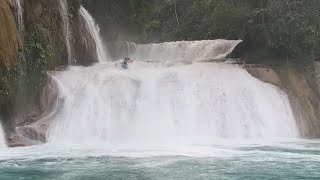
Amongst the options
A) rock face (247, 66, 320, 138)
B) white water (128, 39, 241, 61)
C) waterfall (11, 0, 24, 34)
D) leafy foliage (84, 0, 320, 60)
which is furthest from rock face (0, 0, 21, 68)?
white water (128, 39, 241, 61)

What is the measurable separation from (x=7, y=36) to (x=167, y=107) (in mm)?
6560

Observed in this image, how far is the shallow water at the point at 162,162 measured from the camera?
13.3 meters

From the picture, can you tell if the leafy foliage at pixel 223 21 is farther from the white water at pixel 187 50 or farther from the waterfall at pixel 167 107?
the waterfall at pixel 167 107

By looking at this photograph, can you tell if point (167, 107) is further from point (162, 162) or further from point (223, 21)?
point (223, 21)

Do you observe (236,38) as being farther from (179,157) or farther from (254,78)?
(179,157)

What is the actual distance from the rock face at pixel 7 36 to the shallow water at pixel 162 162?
2.99m

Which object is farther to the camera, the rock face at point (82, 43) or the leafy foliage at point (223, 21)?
the rock face at point (82, 43)

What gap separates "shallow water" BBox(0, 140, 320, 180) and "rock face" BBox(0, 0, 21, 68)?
299 centimetres

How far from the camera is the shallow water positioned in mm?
13289

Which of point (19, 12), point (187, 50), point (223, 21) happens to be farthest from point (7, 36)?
point (187, 50)

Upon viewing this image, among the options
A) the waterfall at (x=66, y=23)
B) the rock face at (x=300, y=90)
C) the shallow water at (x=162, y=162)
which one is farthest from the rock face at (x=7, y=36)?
the rock face at (x=300, y=90)

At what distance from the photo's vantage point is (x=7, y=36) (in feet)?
58.4

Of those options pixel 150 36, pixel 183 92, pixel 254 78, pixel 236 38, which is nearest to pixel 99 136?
pixel 183 92

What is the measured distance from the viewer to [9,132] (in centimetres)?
1816
